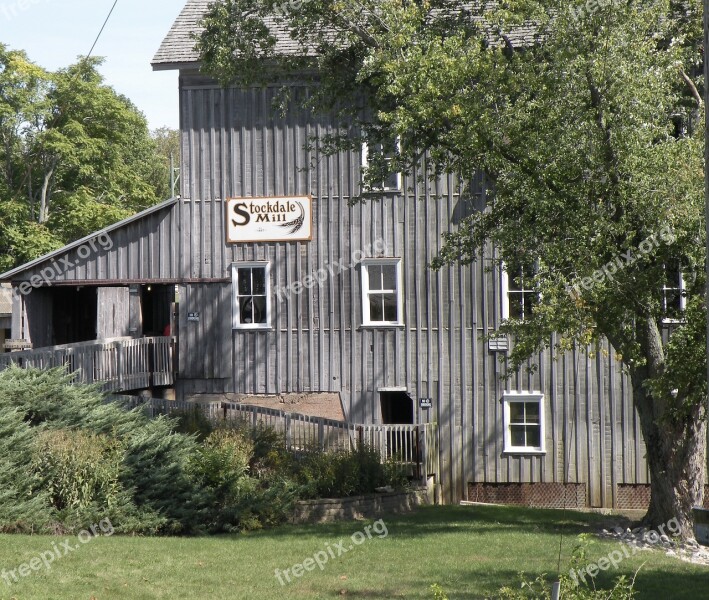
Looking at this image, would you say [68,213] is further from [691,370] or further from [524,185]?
[691,370]

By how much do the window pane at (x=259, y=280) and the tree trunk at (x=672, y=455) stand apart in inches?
422

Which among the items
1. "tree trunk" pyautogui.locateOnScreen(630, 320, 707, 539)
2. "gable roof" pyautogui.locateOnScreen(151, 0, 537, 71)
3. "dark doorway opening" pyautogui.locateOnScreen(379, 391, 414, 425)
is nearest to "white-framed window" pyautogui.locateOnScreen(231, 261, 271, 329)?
"dark doorway opening" pyautogui.locateOnScreen(379, 391, 414, 425)

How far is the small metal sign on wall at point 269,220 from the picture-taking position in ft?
82.8

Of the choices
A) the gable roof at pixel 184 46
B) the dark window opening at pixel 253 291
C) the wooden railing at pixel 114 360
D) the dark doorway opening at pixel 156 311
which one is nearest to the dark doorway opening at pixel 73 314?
the dark doorway opening at pixel 156 311

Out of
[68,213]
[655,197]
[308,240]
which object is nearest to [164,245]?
[308,240]

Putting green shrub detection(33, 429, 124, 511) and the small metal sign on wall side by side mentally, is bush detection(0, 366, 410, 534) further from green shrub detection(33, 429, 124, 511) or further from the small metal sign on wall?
the small metal sign on wall

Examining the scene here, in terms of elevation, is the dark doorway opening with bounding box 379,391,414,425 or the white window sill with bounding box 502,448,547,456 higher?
the dark doorway opening with bounding box 379,391,414,425

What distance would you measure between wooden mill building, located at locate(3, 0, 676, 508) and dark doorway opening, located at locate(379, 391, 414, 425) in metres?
0.25

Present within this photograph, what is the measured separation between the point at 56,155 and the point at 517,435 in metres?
24.8

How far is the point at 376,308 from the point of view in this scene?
2531cm

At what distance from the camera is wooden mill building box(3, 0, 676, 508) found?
24828 millimetres

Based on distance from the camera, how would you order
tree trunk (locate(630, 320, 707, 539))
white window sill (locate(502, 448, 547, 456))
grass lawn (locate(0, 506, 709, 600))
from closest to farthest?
grass lawn (locate(0, 506, 709, 600)) → tree trunk (locate(630, 320, 707, 539)) → white window sill (locate(502, 448, 547, 456))

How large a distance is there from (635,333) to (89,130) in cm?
3063

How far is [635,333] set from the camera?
56.4 ft
